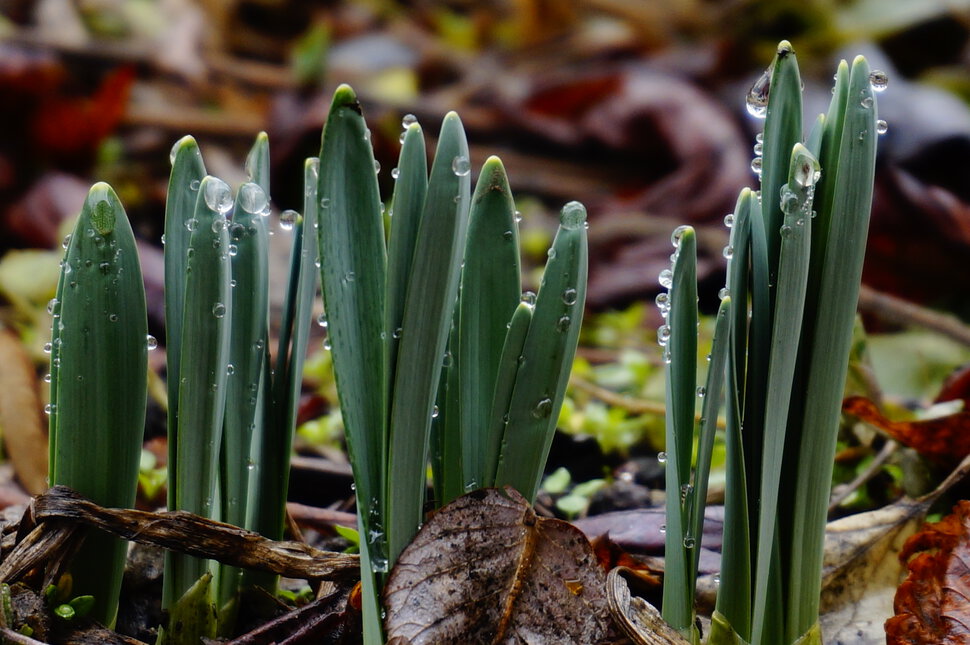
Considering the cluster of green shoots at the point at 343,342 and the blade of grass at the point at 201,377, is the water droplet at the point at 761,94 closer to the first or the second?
the cluster of green shoots at the point at 343,342

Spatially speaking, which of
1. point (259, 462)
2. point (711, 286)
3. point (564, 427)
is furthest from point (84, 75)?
point (259, 462)

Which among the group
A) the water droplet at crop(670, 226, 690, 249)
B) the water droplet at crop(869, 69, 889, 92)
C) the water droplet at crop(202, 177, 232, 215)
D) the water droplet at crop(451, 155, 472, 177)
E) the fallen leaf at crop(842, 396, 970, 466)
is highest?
the water droplet at crop(869, 69, 889, 92)

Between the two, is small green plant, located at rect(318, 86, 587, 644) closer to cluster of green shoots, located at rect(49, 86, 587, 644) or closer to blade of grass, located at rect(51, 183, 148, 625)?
cluster of green shoots, located at rect(49, 86, 587, 644)

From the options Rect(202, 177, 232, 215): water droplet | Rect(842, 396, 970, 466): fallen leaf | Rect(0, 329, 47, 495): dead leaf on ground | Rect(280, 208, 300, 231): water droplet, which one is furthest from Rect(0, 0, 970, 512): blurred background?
Rect(202, 177, 232, 215): water droplet

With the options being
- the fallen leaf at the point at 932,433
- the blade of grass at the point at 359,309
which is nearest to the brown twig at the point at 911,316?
the fallen leaf at the point at 932,433

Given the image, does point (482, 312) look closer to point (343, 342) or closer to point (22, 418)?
point (343, 342)

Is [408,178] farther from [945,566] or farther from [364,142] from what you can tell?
[945,566]

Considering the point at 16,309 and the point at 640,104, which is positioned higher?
the point at 640,104
